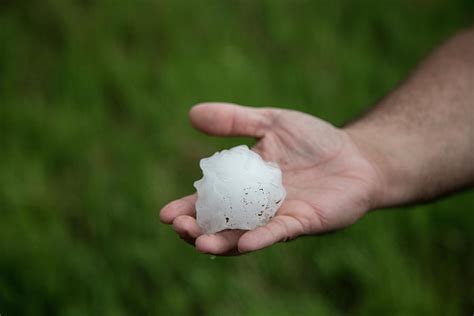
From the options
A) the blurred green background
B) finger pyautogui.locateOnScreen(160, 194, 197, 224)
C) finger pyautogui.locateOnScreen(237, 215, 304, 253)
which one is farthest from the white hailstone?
the blurred green background

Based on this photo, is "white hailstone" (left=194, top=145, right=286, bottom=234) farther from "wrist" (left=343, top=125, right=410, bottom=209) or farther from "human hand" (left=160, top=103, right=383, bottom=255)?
"wrist" (left=343, top=125, right=410, bottom=209)

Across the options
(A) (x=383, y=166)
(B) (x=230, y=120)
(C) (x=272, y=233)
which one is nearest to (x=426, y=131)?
(A) (x=383, y=166)

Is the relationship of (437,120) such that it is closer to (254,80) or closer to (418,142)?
A: (418,142)

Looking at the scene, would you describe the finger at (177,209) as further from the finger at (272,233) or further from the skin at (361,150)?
the finger at (272,233)

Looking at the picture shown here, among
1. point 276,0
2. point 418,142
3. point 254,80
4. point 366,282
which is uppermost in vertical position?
point 276,0

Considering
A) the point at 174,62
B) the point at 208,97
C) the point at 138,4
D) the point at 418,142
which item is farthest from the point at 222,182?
the point at 138,4

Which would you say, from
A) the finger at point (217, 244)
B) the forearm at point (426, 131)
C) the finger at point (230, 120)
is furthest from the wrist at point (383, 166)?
the finger at point (217, 244)
